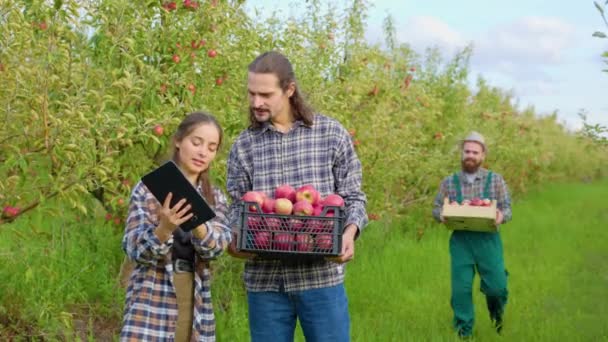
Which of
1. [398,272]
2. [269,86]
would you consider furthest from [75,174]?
[398,272]

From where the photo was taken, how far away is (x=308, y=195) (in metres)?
3.34

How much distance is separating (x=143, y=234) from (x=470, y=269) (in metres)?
3.91

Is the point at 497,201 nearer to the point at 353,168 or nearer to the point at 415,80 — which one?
the point at 353,168

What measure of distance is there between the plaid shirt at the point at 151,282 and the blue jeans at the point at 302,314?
25 centimetres

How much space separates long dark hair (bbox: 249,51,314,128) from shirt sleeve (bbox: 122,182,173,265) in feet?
2.01

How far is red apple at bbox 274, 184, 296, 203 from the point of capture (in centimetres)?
338

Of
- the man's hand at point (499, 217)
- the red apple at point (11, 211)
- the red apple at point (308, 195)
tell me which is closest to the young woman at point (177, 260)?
the red apple at point (308, 195)

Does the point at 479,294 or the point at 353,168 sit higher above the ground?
the point at 353,168

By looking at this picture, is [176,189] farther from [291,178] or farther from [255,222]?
[291,178]

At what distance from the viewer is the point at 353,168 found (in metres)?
3.58

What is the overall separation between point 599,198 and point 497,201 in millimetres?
18208

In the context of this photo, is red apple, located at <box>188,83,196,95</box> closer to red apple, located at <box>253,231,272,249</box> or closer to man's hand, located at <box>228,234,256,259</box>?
man's hand, located at <box>228,234,256,259</box>

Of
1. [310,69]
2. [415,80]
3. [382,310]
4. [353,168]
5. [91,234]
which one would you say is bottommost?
[382,310]

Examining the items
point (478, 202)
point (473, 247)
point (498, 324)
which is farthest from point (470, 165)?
point (498, 324)
